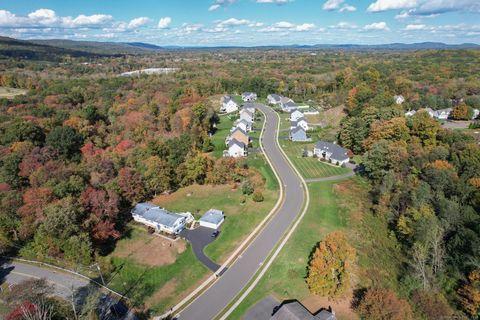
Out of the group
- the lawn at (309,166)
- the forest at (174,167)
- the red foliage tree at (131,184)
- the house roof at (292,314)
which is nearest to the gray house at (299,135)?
the lawn at (309,166)

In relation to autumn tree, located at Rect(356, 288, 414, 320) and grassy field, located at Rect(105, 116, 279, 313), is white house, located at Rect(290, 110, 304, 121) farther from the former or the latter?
autumn tree, located at Rect(356, 288, 414, 320)

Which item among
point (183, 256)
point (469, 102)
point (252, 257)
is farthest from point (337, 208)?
point (469, 102)

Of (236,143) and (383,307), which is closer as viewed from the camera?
(383,307)

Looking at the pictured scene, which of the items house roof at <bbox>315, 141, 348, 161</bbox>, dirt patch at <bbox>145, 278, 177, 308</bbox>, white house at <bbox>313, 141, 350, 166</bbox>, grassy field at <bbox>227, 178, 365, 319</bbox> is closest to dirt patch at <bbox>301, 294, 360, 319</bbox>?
grassy field at <bbox>227, 178, 365, 319</bbox>

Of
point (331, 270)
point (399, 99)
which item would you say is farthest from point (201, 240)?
point (399, 99)

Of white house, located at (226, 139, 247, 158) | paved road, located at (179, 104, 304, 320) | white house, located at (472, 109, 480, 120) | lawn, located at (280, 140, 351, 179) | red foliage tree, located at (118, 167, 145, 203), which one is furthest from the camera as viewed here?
white house, located at (472, 109, 480, 120)

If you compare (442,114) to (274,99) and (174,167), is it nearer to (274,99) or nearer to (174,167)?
(274,99)
